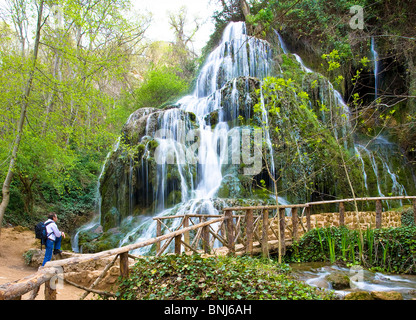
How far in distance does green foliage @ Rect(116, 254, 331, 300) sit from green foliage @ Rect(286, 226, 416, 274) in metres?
3.78

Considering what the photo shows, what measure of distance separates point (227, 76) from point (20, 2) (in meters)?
12.2

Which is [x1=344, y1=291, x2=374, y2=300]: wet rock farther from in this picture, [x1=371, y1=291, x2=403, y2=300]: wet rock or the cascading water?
the cascading water

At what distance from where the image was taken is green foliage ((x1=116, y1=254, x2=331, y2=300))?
318cm

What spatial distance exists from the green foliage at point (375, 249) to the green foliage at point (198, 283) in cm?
378

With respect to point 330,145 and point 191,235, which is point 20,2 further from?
point 330,145

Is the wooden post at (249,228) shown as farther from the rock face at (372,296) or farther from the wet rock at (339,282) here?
the rock face at (372,296)

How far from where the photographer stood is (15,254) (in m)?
9.22

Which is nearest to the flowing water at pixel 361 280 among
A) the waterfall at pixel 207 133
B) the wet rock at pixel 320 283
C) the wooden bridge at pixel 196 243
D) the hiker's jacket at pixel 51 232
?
the wet rock at pixel 320 283

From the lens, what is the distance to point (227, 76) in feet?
61.0

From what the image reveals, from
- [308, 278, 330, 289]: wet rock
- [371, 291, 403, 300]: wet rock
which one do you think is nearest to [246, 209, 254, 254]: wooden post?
[308, 278, 330, 289]: wet rock

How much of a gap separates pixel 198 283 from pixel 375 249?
581 cm

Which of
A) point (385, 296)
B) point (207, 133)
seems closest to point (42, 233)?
point (385, 296)
